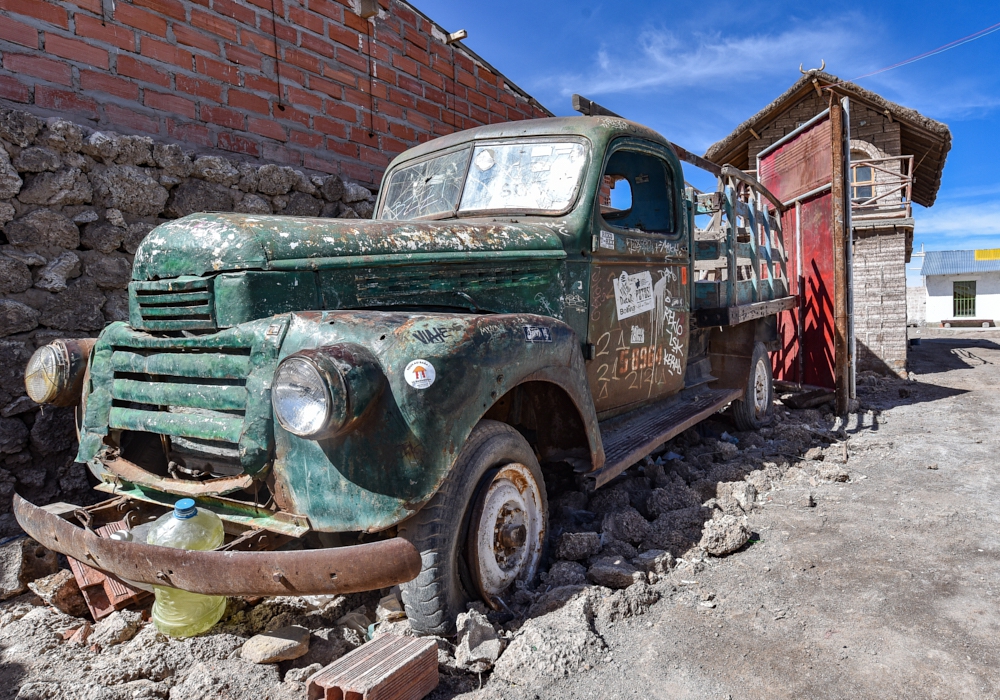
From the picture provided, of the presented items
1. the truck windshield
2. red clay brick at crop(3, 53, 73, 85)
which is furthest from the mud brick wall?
red clay brick at crop(3, 53, 73, 85)

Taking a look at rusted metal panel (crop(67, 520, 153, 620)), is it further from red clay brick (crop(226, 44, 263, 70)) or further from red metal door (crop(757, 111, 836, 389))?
red metal door (crop(757, 111, 836, 389))

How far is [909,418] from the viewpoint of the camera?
20.2 ft

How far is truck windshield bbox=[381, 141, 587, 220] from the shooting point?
3.39m

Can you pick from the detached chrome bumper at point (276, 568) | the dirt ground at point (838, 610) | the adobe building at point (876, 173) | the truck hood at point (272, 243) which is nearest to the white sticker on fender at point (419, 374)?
the detached chrome bumper at point (276, 568)

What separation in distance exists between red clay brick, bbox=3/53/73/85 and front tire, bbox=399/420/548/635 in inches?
130

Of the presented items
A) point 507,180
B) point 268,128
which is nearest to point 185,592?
point 507,180

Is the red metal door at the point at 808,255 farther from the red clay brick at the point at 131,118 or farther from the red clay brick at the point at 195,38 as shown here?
the red clay brick at the point at 131,118

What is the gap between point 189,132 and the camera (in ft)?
14.0

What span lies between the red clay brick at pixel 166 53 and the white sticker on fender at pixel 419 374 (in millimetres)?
3380

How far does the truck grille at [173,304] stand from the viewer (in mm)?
2398

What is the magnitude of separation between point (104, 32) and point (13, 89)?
0.68 m

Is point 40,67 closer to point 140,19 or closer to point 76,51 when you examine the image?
point 76,51

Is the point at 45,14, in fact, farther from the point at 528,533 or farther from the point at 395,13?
the point at 528,533

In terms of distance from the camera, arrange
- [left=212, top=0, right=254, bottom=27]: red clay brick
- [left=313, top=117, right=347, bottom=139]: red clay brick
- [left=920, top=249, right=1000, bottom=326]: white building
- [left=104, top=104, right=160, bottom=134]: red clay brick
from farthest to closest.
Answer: [left=920, top=249, right=1000, bottom=326]: white building → [left=313, top=117, right=347, bottom=139]: red clay brick → [left=212, top=0, right=254, bottom=27]: red clay brick → [left=104, top=104, right=160, bottom=134]: red clay brick
